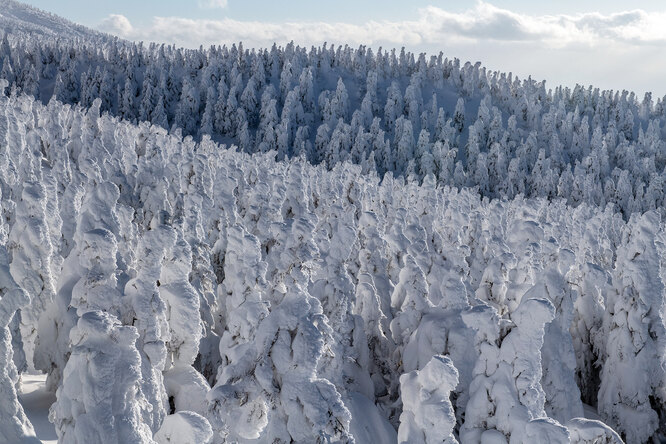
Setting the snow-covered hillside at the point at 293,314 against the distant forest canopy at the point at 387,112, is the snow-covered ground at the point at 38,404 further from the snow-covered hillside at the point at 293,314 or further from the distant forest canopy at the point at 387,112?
the distant forest canopy at the point at 387,112

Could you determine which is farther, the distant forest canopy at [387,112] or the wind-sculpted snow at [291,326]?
the distant forest canopy at [387,112]

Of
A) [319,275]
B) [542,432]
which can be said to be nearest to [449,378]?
[542,432]

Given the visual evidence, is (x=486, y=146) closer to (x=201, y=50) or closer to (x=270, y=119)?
(x=270, y=119)

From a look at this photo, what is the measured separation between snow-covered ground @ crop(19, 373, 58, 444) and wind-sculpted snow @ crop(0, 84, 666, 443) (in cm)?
36

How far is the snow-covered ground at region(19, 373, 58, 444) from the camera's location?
29.5ft

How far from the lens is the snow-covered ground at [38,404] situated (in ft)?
29.5

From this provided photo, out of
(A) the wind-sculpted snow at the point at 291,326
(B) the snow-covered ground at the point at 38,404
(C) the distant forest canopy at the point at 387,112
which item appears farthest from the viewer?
(C) the distant forest canopy at the point at 387,112

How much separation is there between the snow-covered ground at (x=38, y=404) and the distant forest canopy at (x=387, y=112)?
5786 centimetres

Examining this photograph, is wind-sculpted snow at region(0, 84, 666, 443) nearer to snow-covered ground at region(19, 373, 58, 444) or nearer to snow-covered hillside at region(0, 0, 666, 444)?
snow-covered hillside at region(0, 0, 666, 444)

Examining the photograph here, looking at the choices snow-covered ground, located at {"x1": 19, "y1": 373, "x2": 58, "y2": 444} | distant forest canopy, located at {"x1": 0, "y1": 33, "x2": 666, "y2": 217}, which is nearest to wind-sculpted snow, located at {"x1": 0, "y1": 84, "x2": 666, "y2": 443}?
snow-covered ground, located at {"x1": 19, "y1": 373, "x2": 58, "y2": 444}

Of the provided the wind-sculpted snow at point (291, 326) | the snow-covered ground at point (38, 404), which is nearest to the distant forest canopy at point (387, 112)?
the wind-sculpted snow at point (291, 326)

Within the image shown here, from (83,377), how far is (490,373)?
251 inches

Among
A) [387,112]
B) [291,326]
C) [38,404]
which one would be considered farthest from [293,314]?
[387,112]

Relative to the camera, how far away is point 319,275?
14727mm
